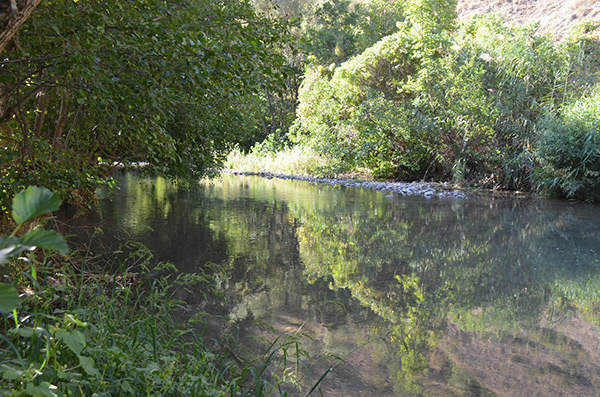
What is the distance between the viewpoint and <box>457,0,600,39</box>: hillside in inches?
1491

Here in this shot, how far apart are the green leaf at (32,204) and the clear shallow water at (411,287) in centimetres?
236

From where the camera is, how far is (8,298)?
39.3 inches

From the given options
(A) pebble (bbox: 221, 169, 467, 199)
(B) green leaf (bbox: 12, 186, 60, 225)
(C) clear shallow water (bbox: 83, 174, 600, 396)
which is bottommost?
(A) pebble (bbox: 221, 169, 467, 199)

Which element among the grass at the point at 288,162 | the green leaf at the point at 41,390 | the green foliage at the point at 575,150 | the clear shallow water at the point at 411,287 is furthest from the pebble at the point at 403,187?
the green leaf at the point at 41,390

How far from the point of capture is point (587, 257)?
6578 millimetres

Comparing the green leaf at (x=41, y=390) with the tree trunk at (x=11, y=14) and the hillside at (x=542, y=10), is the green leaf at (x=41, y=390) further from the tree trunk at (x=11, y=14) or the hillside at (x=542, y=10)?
the hillside at (x=542, y=10)

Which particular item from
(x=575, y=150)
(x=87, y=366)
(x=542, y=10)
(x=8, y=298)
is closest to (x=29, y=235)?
(x=8, y=298)

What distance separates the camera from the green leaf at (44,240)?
923mm

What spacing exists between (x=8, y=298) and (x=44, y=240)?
0.54ft

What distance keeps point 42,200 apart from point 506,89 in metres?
16.8

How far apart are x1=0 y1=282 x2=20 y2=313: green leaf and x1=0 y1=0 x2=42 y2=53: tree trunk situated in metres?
1.70

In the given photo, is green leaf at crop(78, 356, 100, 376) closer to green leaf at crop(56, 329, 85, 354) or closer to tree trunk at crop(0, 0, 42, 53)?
green leaf at crop(56, 329, 85, 354)

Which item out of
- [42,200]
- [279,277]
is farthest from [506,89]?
[42,200]

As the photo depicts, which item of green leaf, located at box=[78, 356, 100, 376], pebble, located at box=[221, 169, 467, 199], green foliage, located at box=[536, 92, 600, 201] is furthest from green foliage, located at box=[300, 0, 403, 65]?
green leaf, located at box=[78, 356, 100, 376]
